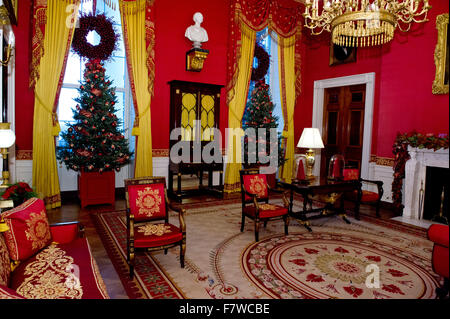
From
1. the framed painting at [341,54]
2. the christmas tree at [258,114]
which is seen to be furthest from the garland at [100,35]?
the framed painting at [341,54]

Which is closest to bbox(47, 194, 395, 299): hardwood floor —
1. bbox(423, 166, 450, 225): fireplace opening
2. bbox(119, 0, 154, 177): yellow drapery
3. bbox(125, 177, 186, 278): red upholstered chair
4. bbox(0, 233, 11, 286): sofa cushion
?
bbox(125, 177, 186, 278): red upholstered chair

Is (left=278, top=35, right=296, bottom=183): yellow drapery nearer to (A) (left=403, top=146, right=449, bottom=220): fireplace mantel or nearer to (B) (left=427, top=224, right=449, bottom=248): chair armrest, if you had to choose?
(A) (left=403, top=146, right=449, bottom=220): fireplace mantel

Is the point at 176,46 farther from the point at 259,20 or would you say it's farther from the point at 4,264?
the point at 4,264

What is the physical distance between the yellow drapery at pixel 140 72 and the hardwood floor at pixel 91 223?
3.38ft

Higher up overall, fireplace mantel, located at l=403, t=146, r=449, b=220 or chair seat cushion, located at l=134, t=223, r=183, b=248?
fireplace mantel, located at l=403, t=146, r=449, b=220

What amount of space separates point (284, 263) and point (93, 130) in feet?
13.2

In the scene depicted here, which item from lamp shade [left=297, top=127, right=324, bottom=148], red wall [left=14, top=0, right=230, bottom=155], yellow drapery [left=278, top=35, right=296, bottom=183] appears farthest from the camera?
yellow drapery [left=278, top=35, right=296, bottom=183]

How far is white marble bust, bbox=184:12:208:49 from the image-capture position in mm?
6672

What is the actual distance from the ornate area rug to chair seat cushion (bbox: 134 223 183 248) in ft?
1.07

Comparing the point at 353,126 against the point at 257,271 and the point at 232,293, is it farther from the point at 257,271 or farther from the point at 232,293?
the point at 232,293

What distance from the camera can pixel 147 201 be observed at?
3521 mm

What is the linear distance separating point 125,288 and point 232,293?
3.17ft

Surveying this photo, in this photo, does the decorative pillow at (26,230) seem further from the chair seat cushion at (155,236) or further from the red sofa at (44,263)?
the chair seat cushion at (155,236)

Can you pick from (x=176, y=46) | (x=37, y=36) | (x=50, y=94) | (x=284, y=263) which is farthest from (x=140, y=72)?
(x=284, y=263)
